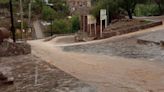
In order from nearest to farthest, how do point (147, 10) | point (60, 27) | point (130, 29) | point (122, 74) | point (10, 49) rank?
point (10, 49), point (122, 74), point (130, 29), point (147, 10), point (60, 27)

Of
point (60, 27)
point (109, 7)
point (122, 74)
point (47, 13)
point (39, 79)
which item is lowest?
point (60, 27)

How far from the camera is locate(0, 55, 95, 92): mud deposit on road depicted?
205 inches

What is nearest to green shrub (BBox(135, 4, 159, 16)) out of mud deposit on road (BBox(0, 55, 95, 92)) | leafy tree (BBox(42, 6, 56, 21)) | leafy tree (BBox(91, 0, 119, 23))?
leafy tree (BBox(91, 0, 119, 23))

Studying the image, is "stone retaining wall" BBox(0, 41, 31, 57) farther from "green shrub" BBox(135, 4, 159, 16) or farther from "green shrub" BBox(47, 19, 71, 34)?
"green shrub" BBox(47, 19, 71, 34)

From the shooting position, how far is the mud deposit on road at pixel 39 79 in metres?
5.22

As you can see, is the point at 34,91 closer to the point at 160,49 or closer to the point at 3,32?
the point at 3,32

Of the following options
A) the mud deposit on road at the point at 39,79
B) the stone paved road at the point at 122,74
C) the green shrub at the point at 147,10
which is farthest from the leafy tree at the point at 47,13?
the mud deposit on road at the point at 39,79

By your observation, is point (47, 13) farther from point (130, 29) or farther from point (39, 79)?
point (39, 79)

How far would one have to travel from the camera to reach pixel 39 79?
5836mm

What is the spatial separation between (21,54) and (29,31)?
54276 millimetres

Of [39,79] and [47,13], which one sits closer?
[39,79]

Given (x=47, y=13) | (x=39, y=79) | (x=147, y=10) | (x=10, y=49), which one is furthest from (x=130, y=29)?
(x=47, y=13)

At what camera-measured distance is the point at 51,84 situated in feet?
18.0

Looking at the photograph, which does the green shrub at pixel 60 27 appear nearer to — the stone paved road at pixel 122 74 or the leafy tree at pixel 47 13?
the leafy tree at pixel 47 13
